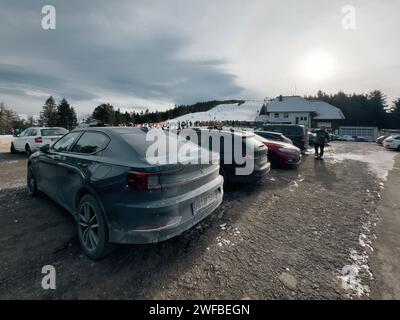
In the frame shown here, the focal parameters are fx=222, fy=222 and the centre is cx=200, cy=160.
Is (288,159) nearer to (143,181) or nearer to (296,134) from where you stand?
(296,134)

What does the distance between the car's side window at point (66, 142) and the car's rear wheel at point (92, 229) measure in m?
1.27

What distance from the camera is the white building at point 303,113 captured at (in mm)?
49438

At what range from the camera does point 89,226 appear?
2.87 metres

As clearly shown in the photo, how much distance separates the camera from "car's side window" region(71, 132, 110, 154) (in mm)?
3104

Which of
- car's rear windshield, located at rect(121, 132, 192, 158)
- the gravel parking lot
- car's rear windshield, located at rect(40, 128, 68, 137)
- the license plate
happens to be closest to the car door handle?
car's rear windshield, located at rect(121, 132, 192, 158)

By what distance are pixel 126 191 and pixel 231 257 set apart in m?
1.58

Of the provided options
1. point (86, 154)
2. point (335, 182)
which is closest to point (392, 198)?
point (335, 182)

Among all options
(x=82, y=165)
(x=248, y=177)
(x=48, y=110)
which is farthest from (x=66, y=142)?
(x=48, y=110)

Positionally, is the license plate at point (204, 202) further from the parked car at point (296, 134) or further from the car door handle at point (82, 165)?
the parked car at point (296, 134)

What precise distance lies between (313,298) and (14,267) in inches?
130

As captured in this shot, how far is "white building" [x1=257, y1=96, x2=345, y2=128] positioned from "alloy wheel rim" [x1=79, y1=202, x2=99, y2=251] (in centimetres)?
5187

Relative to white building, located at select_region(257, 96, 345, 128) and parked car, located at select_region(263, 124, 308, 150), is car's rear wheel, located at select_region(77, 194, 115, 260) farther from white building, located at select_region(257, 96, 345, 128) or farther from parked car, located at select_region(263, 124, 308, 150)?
white building, located at select_region(257, 96, 345, 128)

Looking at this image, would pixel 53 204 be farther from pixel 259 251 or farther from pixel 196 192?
pixel 259 251

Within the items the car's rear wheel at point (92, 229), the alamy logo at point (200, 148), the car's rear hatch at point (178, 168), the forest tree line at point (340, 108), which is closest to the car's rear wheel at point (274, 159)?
the alamy logo at point (200, 148)
